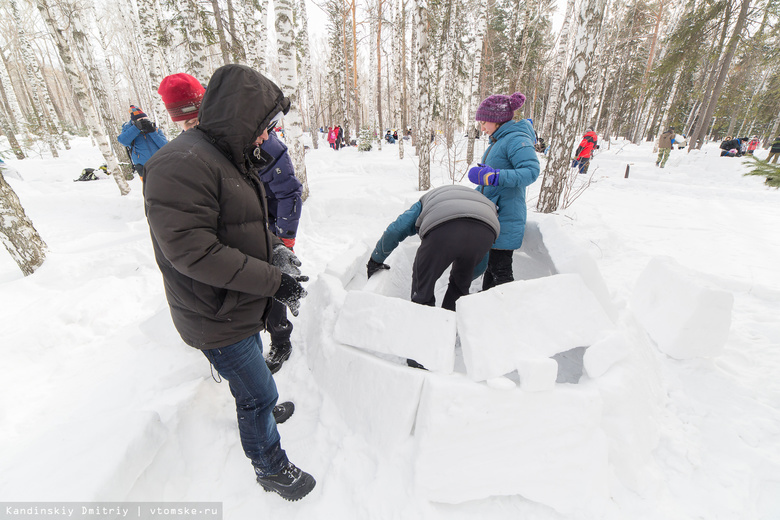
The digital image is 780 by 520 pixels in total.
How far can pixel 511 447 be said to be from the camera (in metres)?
1.56

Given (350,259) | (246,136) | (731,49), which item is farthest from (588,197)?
(731,49)

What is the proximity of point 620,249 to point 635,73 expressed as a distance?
24.2m

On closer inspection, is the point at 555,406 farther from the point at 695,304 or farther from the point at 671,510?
the point at 695,304

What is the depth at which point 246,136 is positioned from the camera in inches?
47.1

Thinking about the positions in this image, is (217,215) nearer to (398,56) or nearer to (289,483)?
(289,483)

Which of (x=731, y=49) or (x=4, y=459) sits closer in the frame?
(x=4, y=459)

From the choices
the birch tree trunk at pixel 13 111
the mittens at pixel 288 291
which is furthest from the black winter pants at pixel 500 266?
the birch tree trunk at pixel 13 111

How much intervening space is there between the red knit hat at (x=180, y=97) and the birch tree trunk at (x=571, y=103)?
14.8 feet

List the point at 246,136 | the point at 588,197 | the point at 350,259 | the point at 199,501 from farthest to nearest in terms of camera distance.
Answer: the point at 588,197
the point at 350,259
the point at 199,501
the point at 246,136

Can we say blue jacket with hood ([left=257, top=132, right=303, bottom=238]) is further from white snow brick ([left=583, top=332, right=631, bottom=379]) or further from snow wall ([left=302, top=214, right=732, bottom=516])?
white snow brick ([left=583, top=332, right=631, bottom=379])

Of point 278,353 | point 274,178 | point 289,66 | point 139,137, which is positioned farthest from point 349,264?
point 289,66

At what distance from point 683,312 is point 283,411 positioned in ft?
9.14

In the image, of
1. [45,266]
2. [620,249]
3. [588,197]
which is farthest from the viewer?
[588,197]

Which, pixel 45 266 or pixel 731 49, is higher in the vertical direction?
pixel 731 49
